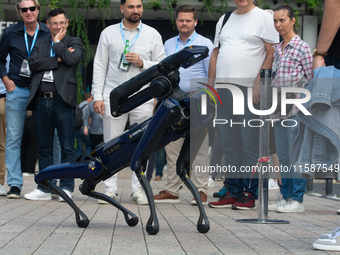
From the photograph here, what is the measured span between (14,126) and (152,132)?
2.98 metres

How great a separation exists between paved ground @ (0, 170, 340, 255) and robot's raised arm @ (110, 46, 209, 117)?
90cm

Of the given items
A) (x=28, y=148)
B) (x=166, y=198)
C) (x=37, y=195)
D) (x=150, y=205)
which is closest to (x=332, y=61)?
(x=150, y=205)

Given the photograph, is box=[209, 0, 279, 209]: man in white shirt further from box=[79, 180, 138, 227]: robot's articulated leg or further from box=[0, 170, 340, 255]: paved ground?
box=[79, 180, 138, 227]: robot's articulated leg

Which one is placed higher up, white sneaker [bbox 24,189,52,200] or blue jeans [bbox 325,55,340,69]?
blue jeans [bbox 325,55,340,69]

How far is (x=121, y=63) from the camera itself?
17.3 ft

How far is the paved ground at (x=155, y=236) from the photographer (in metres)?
2.65

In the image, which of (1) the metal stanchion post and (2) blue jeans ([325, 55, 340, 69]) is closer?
(2) blue jeans ([325, 55, 340, 69])

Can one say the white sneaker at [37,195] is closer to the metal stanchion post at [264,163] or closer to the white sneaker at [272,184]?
the metal stanchion post at [264,163]

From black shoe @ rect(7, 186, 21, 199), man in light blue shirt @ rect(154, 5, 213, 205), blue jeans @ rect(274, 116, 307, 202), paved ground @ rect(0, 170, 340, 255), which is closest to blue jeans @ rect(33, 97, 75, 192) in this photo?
black shoe @ rect(7, 186, 21, 199)

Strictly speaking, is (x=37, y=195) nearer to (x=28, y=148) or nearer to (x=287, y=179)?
(x=287, y=179)

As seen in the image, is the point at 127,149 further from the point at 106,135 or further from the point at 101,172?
the point at 106,135

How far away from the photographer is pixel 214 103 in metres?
3.29

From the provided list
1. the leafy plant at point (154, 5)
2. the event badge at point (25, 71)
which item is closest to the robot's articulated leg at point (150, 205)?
the event badge at point (25, 71)

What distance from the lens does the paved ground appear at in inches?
104
